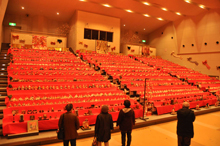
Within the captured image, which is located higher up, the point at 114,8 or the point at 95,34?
the point at 114,8

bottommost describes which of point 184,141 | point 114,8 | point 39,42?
point 184,141

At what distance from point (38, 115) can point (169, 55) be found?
59.4ft

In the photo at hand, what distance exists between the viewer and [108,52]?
1655 cm

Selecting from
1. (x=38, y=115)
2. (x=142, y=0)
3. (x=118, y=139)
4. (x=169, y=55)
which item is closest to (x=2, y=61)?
(x=38, y=115)

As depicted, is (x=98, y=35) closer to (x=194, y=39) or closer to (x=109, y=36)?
(x=109, y=36)

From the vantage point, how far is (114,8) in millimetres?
15852

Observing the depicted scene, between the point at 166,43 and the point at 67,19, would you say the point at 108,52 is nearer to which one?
the point at 67,19

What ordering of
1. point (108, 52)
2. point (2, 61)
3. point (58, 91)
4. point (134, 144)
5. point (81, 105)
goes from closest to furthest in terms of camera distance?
point (134, 144) → point (81, 105) → point (58, 91) → point (2, 61) → point (108, 52)

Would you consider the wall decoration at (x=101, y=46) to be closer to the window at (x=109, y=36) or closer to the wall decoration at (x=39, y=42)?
the window at (x=109, y=36)

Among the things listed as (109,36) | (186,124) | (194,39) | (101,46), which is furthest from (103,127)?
(194,39)

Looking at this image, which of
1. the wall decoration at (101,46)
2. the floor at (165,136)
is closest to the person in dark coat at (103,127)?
the floor at (165,136)

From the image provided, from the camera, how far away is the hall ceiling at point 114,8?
47.5ft

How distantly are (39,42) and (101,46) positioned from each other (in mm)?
5863

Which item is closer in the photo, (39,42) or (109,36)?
(39,42)
